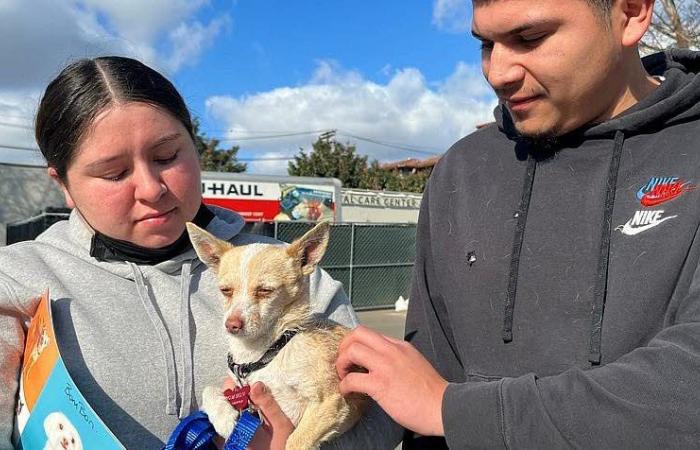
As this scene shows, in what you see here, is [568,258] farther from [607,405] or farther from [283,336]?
[283,336]

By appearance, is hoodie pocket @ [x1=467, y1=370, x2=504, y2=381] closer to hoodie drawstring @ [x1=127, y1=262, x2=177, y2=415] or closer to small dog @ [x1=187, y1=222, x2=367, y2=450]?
small dog @ [x1=187, y1=222, x2=367, y2=450]

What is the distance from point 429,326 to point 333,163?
39.5 meters

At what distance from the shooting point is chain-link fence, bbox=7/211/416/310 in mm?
16703

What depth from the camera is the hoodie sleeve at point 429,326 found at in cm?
228

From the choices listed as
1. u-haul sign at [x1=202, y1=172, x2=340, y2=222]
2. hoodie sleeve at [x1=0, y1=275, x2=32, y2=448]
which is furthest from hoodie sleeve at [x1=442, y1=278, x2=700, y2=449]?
u-haul sign at [x1=202, y1=172, x2=340, y2=222]

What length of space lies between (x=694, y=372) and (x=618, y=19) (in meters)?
1.00

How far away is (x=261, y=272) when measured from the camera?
254 centimetres

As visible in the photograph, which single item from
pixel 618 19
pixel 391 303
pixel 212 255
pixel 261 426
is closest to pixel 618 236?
pixel 618 19

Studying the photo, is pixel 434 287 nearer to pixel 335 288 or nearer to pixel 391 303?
pixel 335 288

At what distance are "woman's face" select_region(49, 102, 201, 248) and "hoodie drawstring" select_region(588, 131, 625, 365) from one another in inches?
60.8

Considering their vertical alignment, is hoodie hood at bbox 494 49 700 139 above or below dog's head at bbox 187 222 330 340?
above

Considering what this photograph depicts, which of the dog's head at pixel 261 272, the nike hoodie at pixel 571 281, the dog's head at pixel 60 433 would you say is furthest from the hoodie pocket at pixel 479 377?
the dog's head at pixel 60 433

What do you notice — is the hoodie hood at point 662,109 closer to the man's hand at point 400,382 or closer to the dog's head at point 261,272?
the man's hand at point 400,382

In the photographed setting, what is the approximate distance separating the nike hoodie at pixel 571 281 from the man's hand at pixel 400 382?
0.06m
